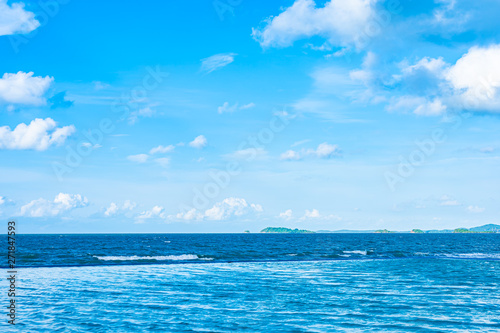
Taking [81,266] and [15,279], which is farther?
[81,266]

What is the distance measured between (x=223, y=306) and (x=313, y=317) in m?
6.25

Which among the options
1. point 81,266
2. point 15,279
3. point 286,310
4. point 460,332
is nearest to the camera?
point 460,332

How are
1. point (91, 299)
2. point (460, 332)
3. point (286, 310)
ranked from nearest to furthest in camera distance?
point (460, 332) < point (286, 310) < point (91, 299)

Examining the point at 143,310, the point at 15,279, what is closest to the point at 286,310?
the point at 143,310

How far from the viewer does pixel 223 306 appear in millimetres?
27812

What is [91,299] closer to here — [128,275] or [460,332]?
[128,275]

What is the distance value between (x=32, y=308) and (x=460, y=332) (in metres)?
24.0

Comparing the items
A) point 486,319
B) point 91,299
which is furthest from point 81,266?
point 486,319

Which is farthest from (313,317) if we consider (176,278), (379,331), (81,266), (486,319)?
(81,266)

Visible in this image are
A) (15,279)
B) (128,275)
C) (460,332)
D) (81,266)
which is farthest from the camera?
Answer: (81,266)

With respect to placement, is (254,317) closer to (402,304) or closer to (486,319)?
(402,304)

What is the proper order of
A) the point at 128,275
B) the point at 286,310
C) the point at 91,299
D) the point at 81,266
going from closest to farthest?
the point at 286,310
the point at 91,299
the point at 128,275
the point at 81,266

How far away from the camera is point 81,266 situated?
59312mm

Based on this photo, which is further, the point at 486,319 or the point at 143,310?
the point at 143,310
